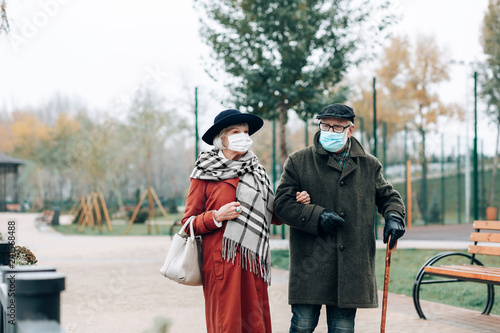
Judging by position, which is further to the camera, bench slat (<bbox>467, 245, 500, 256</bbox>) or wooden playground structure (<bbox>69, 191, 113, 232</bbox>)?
wooden playground structure (<bbox>69, 191, 113, 232</bbox>)

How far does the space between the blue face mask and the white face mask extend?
473mm

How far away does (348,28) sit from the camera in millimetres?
11820

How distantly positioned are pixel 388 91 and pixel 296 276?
31021mm

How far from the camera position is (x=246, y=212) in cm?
376

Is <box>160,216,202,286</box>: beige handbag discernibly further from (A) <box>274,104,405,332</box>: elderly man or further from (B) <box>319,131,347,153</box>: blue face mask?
(B) <box>319,131,347,153</box>: blue face mask

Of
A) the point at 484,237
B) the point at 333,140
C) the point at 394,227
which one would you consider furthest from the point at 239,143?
the point at 484,237

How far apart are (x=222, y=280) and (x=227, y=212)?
414 millimetres

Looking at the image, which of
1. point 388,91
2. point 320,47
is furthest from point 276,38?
point 388,91

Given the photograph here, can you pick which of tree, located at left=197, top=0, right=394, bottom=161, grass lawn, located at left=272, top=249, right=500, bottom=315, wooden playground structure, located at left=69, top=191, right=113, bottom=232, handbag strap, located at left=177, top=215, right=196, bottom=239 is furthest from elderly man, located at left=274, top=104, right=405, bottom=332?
wooden playground structure, located at left=69, top=191, right=113, bottom=232

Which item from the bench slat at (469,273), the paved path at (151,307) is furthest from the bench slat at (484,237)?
the paved path at (151,307)

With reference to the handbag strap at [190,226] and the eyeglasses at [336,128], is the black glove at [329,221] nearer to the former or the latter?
the eyeglasses at [336,128]

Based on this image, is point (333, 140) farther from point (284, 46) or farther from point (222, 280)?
point (284, 46)

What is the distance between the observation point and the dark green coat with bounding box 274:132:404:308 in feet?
12.2

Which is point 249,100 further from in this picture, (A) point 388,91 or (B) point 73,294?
(A) point 388,91
